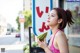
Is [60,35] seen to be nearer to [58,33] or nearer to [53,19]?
[58,33]

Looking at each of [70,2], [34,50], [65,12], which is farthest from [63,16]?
[70,2]

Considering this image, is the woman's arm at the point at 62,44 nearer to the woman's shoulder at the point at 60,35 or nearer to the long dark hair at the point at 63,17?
the woman's shoulder at the point at 60,35

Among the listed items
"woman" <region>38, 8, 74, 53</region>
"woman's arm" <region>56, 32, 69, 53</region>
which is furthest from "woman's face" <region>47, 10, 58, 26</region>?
"woman's arm" <region>56, 32, 69, 53</region>

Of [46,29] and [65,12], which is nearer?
[65,12]

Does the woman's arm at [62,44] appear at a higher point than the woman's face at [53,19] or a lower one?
lower

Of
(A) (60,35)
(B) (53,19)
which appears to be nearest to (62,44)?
(A) (60,35)

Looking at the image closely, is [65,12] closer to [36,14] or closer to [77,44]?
[36,14]

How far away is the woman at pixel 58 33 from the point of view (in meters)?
2.12

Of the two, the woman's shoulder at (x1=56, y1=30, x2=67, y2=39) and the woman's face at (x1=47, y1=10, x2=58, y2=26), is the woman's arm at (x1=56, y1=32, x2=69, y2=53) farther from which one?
the woman's face at (x1=47, y1=10, x2=58, y2=26)

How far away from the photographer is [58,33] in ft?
7.14

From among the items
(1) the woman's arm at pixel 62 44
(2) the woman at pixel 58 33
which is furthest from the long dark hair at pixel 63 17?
(1) the woman's arm at pixel 62 44

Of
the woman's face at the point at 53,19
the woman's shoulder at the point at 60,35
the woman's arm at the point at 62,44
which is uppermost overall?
the woman's face at the point at 53,19

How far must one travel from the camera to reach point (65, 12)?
2.25m

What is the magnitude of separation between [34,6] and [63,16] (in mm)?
1444
